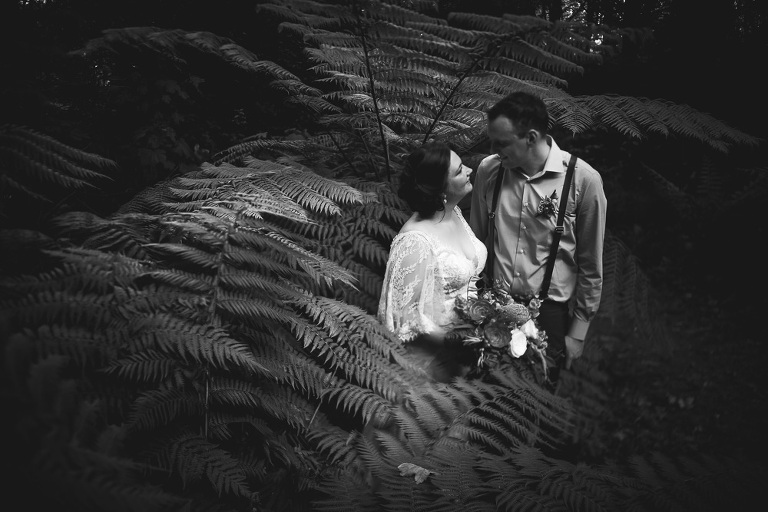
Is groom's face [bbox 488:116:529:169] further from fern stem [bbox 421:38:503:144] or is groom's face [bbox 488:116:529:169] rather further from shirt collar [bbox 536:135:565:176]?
fern stem [bbox 421:38:503:144]

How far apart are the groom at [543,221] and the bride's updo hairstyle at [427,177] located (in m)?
0.39

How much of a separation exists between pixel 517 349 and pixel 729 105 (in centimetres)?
372

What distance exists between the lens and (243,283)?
5.40 feet

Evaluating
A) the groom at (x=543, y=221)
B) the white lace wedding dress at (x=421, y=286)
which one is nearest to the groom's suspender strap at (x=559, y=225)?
the groom at (x=543, y=221)

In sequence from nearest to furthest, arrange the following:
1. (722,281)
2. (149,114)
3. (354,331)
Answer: (354,331) < (149,114) < (722,281)

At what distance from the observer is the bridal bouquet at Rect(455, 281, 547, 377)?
212 centimetres

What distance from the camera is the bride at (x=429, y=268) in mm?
2295

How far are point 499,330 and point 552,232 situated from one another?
0.82 m

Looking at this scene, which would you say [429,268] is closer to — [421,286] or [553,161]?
[421,286]

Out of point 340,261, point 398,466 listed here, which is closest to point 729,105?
point 340,261

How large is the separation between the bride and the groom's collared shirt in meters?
0.39

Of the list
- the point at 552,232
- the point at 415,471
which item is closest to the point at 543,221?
the point at 552,232

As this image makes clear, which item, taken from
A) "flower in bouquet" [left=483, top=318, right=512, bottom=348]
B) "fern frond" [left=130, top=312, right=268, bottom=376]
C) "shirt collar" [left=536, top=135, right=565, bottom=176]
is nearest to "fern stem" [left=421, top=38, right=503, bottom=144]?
"shirt collar" [left=536, top=135, right=565, bottom=176]

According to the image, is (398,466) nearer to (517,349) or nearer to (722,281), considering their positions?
(517,349)
